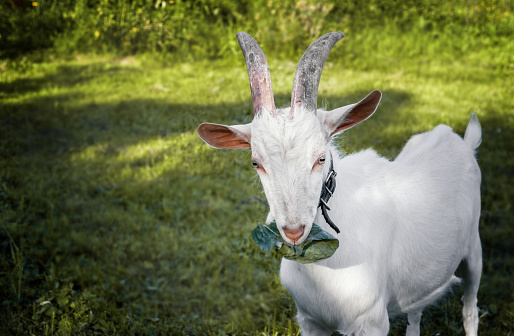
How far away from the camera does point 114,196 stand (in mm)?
5156

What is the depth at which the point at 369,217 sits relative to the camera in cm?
240

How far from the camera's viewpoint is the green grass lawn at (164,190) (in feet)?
12.0

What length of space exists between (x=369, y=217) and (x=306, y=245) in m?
0.51

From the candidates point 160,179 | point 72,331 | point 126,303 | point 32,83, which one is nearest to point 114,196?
point 160,179

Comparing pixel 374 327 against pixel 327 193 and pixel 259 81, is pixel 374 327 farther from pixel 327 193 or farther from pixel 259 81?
pixel 259 81

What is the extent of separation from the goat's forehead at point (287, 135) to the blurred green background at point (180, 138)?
18.8 inches

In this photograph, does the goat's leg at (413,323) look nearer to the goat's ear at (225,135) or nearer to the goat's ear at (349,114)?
the goat's ear at (349,114)

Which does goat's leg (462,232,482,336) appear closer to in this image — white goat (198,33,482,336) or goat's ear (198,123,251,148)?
white goat (198,33,482,336)

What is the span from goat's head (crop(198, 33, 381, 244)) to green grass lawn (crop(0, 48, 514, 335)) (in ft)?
2.28

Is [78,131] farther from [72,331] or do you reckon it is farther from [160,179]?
[72,331]

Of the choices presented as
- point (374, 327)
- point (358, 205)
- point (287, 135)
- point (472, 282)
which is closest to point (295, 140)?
point (287, 135)

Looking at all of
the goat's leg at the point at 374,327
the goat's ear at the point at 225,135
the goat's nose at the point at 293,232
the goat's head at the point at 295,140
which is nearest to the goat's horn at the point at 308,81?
the goat's head at the point at 295,140

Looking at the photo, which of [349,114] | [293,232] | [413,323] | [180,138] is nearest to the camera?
[293,232]

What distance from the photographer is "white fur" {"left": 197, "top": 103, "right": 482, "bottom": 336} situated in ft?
6.42
